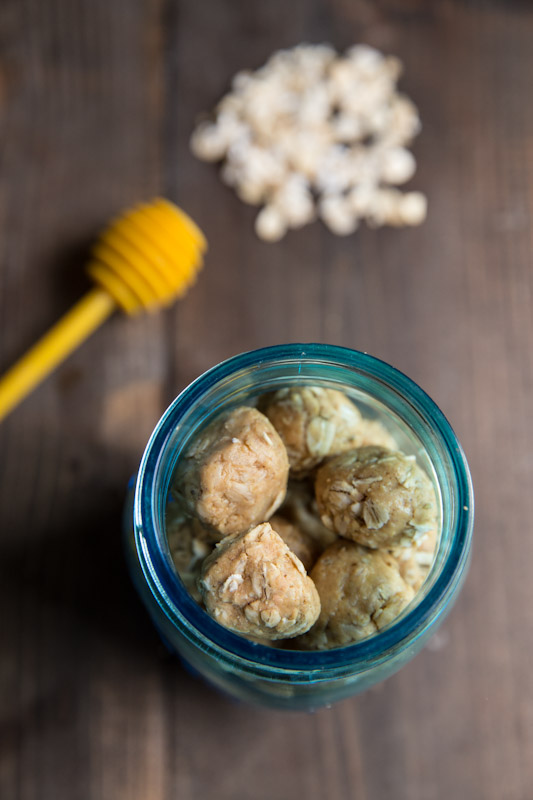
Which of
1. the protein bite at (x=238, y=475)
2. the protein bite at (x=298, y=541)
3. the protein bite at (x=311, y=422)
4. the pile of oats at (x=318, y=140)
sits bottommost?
the protein bite at (x=298, y=541)

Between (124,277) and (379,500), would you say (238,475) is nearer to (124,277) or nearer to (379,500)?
(379,500)

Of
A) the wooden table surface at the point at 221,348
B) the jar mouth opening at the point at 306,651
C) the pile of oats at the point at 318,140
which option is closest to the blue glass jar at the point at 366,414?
the jar mouth opening at the point at 306,651

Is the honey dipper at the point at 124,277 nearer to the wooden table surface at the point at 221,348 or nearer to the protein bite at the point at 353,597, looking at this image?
the wooden table surface at the point at 221,348

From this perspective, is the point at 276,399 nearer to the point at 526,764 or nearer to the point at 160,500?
the point at 160,500

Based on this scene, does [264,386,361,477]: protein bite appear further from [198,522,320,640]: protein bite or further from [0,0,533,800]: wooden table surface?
[0,0,533,800]: wooden table surface

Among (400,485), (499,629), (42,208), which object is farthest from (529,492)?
(42,208)

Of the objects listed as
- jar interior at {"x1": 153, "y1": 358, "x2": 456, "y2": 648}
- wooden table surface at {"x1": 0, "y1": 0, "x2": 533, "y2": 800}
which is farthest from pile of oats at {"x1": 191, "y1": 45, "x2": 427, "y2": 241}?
jar interior at {"x1": 153, "y1": 358, "x2": 456, "y2": 648}

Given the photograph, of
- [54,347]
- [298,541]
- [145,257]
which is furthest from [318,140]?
[298,541]
